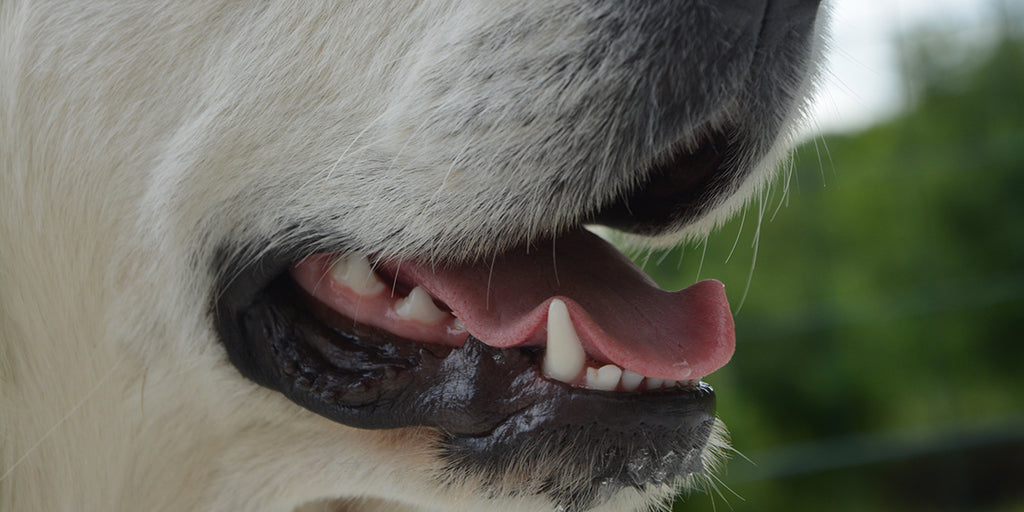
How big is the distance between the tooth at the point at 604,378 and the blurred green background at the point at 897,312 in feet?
11.4

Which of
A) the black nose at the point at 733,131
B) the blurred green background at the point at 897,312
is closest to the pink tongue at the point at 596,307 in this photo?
the black nose at the point at 733,131

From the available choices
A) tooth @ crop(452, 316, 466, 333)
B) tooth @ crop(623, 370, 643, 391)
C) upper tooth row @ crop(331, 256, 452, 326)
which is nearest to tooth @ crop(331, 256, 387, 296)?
upper tooth row @ crop(331, 256, 452, 326)

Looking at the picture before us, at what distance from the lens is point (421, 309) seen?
1740 mm

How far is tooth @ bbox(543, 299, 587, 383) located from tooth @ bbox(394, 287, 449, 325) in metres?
0.25

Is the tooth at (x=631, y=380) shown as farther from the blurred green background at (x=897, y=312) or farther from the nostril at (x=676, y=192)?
the blurred green background at (x=897, y=312)

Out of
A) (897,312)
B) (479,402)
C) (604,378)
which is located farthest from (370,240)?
(897,312)

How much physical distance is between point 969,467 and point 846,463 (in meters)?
0.80

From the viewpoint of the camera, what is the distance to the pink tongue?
63.7 inches

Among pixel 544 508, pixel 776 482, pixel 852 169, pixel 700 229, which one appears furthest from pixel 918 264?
pixel 544 508

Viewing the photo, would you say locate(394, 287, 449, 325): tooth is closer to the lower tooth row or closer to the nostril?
the lower tooth row

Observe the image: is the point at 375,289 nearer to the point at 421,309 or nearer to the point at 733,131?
the point at 421,309

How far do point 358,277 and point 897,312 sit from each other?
456cm

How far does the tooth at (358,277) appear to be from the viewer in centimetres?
178

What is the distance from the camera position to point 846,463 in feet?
16.8
